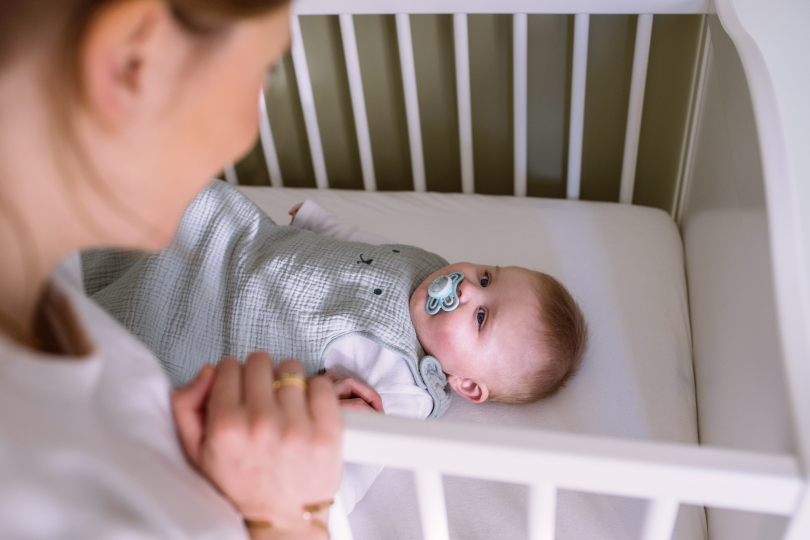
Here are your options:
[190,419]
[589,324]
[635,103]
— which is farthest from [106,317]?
[635,103]

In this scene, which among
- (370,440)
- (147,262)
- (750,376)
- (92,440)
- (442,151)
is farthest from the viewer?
(442,151)

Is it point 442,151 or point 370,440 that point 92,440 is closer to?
point 370,440

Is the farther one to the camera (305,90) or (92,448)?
(305,90)

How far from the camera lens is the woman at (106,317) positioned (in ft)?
1.27

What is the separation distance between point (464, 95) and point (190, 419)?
1.02 m

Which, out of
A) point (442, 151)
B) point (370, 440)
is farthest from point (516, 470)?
point (442, 151)

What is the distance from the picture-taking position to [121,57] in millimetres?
394

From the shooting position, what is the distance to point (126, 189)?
448 mm

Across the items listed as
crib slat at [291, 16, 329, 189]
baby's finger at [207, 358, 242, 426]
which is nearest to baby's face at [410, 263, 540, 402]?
baby's finger at [207, 358, 242, 426]

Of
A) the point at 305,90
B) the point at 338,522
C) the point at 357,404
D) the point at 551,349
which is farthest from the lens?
the point at 305,90

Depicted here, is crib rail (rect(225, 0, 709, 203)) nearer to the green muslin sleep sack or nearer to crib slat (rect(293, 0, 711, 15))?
crib slat (rect(293, 0, 711, 15))

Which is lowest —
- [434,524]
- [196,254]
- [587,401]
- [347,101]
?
[587,401]

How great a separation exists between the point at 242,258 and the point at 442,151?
27.6 inches

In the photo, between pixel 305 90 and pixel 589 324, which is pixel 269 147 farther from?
pixel 589 324
